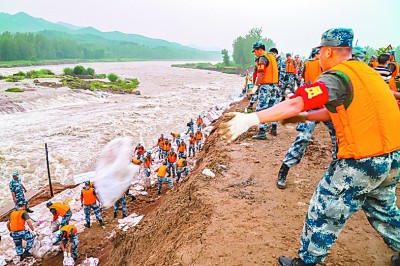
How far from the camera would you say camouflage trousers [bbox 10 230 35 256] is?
6.57 metres

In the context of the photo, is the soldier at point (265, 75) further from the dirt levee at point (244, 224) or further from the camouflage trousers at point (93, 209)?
the camouflage trousers at point (93, 209)

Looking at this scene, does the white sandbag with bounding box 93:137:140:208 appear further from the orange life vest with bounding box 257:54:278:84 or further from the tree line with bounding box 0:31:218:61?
the tree line with bounding box 0:31:218:61

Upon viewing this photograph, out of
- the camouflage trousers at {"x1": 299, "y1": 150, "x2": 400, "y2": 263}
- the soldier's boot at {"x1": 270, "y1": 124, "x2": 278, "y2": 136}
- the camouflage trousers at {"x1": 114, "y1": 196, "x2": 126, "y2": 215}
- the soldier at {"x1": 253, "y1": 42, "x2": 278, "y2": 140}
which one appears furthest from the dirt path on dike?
the camouflage trousers at {"x1": 114, "y1": 196, "x2": 126, "y2": 215}

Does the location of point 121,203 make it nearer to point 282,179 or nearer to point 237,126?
point 282,179

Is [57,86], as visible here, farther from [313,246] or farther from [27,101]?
[313,246]

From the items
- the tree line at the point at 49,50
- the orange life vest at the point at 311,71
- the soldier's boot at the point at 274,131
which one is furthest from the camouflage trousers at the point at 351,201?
the tree line at the point at 49,50

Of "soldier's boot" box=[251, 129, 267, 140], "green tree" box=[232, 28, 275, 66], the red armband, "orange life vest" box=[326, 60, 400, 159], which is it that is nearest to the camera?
the red armband

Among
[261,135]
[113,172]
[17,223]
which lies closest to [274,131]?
[261,135]

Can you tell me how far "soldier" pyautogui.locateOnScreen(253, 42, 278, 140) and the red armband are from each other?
3.92 meters

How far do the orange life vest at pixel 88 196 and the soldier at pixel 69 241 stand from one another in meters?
1.23

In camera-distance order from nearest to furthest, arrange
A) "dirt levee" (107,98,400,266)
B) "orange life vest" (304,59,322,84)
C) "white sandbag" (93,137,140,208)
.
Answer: "dirt levee" (107,98,400,266) < "white sandbag" (93,137,140,208) < "orange life vest" (304,59,322,84)

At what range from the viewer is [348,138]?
179 cm

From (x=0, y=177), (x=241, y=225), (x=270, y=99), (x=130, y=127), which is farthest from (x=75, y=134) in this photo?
(x=241, y=225)

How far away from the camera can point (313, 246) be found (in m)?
2.02
